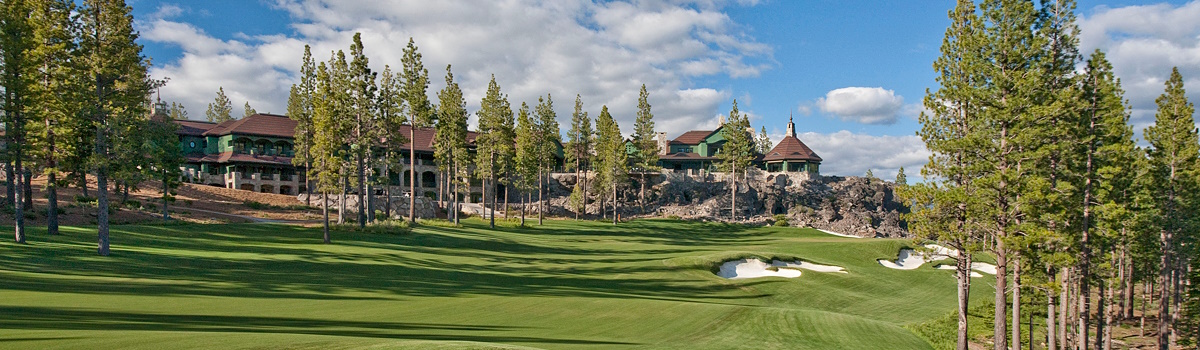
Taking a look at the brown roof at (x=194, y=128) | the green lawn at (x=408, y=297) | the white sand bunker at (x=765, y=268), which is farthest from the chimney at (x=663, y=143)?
the white sand bunker at (x=765, y=268)

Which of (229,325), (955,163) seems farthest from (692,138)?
(229,325)

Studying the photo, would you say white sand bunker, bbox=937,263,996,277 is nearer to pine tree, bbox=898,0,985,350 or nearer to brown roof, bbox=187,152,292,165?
pine tree, bbox=898,0,985,350

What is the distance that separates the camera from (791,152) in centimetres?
10475

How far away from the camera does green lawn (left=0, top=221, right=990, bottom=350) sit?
44.8 ft

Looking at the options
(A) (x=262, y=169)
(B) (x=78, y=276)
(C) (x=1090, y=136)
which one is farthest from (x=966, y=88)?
(A) (x=262, y=169)

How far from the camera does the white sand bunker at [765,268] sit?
A: 35.7 metres

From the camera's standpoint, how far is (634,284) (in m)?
29.2

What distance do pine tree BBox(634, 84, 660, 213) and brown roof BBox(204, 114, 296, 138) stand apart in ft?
143

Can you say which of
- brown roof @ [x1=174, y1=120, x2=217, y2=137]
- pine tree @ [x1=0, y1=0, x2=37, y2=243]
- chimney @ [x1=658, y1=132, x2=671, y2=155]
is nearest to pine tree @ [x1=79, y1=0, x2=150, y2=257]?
pine tree @ [x1=0, y1=0, x2=37, y2=243]

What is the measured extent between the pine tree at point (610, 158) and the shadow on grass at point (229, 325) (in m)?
54.8

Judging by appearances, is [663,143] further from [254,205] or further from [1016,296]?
[1016,296]

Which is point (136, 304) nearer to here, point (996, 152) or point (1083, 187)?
point (996, 152)

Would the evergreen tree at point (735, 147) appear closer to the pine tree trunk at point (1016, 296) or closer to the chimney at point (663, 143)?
the chimney at point (663, 143)

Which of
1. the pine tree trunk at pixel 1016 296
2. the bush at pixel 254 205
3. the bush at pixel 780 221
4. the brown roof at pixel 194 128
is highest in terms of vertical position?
the brown roof at pixel 194 128
